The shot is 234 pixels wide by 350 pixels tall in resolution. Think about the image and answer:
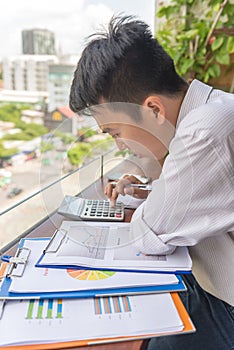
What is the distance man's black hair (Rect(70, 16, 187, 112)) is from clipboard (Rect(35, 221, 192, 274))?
0.95 ft

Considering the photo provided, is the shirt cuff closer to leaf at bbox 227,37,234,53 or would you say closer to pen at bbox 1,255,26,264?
pen at bbox 1,255,26,264

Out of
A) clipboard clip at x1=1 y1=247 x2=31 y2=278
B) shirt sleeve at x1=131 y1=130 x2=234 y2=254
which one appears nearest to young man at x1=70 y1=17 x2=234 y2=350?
shirt sleeve at x1=131 y1=130 x2=234 y2=254

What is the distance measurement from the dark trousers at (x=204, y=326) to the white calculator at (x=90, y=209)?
0.25 meters

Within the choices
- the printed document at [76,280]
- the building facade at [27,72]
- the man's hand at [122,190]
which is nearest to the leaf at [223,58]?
the building facade at [27,72]

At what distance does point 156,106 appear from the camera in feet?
2.32

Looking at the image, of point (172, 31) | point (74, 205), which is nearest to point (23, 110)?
point (74, 205)

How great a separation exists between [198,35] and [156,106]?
1.23 meters

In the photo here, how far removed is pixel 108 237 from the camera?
72 cm

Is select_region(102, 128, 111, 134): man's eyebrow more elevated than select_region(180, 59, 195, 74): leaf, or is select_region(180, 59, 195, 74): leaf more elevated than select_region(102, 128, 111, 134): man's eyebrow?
select_region(180, 59, 195, 74): leaf

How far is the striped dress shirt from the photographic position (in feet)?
1.94

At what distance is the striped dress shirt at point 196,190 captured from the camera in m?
0.59

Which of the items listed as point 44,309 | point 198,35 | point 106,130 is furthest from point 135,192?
point 198,35

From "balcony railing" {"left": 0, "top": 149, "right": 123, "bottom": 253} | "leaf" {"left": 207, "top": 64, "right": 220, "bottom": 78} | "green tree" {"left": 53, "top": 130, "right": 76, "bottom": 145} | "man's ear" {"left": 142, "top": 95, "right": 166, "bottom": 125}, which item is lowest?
"balcony railing" {"left": 0, "top": 149, "right": 123, "bottom": 253}

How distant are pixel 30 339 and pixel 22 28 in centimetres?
A: 98
